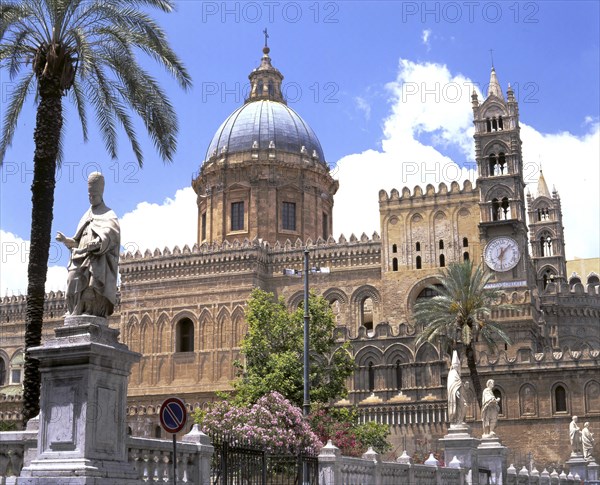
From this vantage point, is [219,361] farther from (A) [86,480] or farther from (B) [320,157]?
(A) [86,480]

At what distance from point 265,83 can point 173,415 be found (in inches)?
2163

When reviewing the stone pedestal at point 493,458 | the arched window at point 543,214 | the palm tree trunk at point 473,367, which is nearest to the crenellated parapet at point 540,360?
the palm tree trunk at point 473,367

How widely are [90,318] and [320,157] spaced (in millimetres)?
52796

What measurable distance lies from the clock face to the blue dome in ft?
56.4

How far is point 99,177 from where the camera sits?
1176 cm

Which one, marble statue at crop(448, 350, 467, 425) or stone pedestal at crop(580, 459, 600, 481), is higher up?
marble statue at crop(448, 350, 467, 425)

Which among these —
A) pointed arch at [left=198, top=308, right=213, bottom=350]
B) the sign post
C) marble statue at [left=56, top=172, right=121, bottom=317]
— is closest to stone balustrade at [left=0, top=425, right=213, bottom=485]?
the sign post

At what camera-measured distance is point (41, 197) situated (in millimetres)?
18078

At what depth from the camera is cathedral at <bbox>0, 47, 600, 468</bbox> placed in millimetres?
42938

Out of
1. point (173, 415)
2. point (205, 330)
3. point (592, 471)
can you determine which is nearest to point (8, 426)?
point (205, 330)

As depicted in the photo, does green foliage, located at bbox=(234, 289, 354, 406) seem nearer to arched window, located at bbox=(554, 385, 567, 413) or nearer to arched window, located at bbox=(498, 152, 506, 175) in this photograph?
arched window, located at bbox=(554, 385, 567, 413)

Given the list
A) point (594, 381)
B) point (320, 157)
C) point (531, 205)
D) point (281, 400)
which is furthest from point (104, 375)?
point (531, 205)

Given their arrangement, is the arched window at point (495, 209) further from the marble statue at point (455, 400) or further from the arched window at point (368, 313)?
the marble statue at point (455, 400)

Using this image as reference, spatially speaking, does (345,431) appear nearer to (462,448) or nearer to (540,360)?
(462,448)
